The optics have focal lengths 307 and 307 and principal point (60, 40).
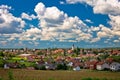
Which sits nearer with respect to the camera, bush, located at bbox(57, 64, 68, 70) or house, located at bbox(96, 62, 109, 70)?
house, located at bbox(96, 62, 109, 70)

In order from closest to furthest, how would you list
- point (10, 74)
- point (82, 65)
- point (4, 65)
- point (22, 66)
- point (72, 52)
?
1. point (10, 74)
2. point (4, 65)
3. point (22, 66)
4. point (82, 65)
5. point (72, 52)

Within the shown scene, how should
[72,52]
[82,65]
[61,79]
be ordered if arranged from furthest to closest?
1. [72,52]
2. [82,65]
3. [61,79]

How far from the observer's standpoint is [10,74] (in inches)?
782

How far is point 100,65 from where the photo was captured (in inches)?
3145

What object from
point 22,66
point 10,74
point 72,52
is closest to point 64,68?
point 22,66

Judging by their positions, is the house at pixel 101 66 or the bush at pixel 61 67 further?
the bush at pixel 61 67

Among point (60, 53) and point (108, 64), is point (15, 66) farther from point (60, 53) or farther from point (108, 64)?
point (60, 53)

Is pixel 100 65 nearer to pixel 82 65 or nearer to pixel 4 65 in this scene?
pixel 82 65

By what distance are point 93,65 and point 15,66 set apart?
831 inches

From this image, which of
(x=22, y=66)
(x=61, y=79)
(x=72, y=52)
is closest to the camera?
(x=61, y=79)

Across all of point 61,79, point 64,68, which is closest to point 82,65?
point 64,68

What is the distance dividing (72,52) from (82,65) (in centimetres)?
6757

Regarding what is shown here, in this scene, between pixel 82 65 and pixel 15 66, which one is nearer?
pixel 15 66

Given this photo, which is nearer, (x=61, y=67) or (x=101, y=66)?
(x=101, y=66)
